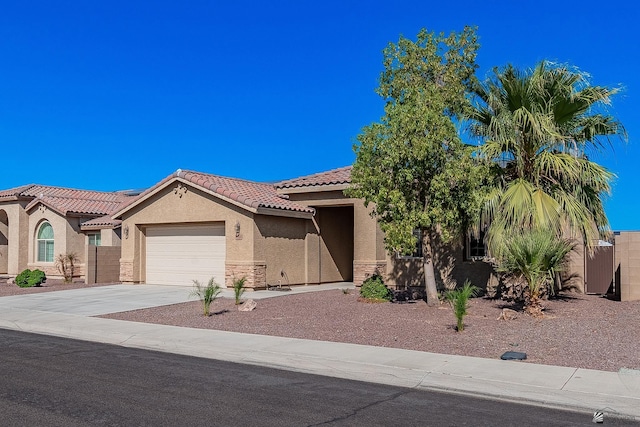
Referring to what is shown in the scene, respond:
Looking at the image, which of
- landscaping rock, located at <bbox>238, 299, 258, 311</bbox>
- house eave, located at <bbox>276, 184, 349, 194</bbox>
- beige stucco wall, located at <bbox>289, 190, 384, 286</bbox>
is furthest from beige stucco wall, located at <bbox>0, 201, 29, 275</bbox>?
landscaping rock, located at <bbox>238, 299, 258, 311</bbox>

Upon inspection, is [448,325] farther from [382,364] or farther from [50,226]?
[50,226]

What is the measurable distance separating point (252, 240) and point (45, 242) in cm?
1452

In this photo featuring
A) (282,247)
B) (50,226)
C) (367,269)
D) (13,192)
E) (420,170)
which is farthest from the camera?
(13,192)

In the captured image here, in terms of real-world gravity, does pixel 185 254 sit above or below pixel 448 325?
above

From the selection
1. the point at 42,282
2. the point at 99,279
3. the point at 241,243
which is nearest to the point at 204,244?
the point at 241,243

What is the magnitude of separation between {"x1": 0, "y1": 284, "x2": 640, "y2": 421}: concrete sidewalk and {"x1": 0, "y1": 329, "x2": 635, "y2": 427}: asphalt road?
0.40 metres

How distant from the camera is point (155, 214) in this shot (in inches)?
961

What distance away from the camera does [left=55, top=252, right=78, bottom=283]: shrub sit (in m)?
27.5

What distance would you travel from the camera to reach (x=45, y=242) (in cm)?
3078

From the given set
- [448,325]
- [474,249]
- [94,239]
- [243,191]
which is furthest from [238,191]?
[448,325]

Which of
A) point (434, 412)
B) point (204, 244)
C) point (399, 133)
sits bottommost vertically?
point (434, 412)

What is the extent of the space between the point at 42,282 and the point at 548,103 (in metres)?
21.3

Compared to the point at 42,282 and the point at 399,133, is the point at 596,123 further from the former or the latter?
the point at 42,282

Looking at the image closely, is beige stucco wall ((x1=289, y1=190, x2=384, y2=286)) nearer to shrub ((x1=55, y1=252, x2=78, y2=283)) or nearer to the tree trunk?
the tree trunk
